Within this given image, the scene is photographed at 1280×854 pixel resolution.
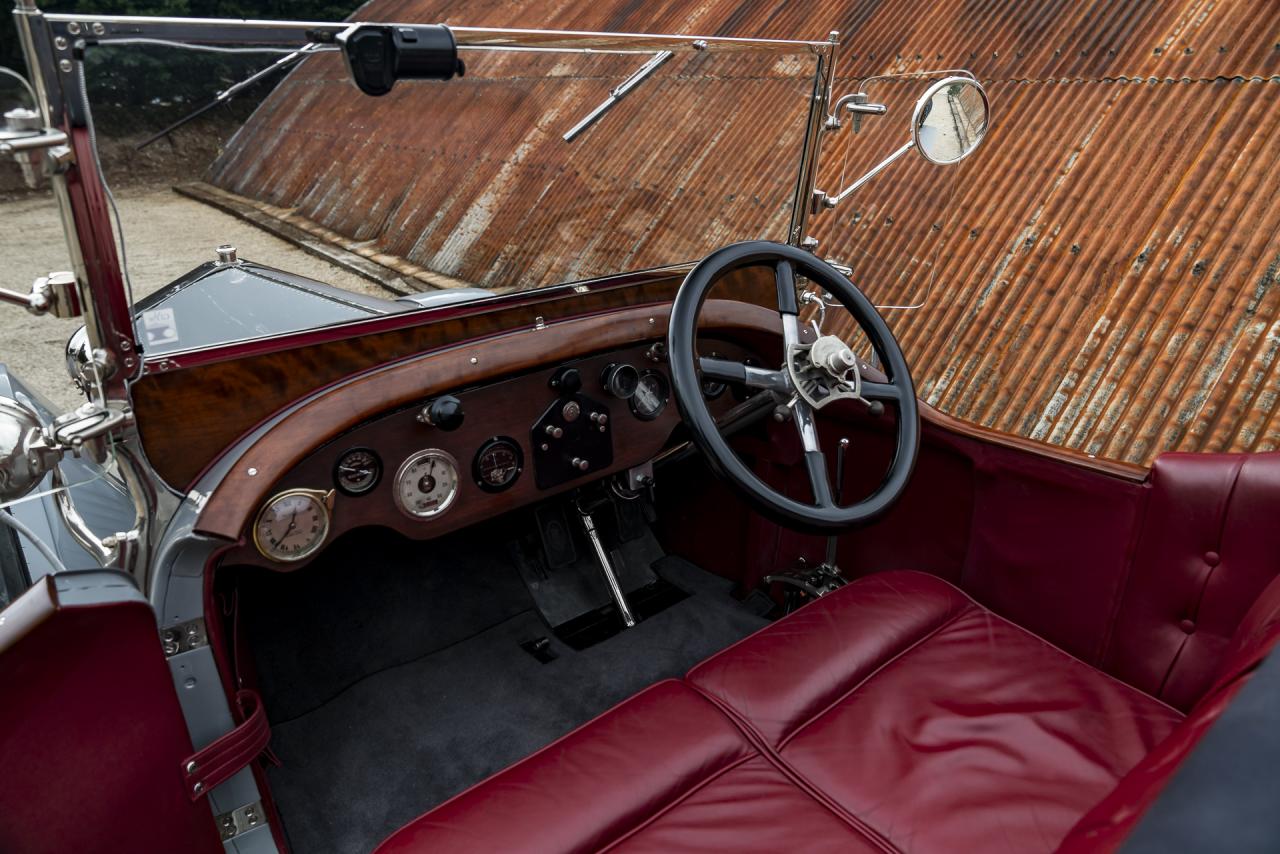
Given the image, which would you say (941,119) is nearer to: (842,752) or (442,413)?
(442,413)

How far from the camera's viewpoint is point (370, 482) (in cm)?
174

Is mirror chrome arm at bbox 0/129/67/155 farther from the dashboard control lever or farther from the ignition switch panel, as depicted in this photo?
the ignition switch panel

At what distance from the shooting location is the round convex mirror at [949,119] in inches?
81.4

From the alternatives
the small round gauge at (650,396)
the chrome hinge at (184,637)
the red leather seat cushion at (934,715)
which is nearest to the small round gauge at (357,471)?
the chrome hinge at (184,637)

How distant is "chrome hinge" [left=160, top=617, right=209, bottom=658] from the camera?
1.38 m

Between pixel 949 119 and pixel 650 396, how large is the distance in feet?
3.33

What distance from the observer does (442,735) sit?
2.20m

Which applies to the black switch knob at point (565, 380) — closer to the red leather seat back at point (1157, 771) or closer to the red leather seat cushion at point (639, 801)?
the red leather seat cushion at point (639, 801)

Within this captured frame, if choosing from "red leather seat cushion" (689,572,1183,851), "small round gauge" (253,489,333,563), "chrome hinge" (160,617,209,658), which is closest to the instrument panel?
"small round gauge" (253,489,333,563)

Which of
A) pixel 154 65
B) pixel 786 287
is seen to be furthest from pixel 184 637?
pixel 786 287

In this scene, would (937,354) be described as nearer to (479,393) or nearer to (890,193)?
(890,193)

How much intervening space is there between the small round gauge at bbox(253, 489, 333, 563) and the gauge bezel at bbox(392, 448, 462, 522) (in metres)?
0.17

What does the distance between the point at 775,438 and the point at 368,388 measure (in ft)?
3.93

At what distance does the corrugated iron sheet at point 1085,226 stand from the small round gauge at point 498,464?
0.43 meters
